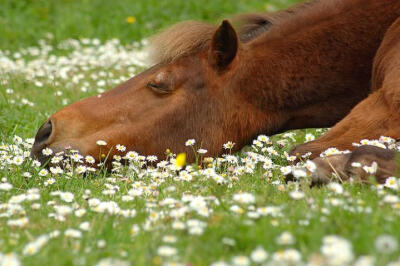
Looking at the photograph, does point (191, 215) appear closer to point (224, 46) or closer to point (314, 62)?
point (224, 46)

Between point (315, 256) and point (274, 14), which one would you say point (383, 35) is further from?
point (315, 256)

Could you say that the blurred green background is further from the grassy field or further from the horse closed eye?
the horse closed eye

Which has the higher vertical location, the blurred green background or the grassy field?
the grassy field

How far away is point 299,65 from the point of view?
17.4 ft

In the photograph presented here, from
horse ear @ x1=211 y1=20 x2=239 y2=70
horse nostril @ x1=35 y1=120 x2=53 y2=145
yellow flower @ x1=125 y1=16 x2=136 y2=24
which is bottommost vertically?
yellow flower @ x1=125 y1=16 x2=136 y2=24

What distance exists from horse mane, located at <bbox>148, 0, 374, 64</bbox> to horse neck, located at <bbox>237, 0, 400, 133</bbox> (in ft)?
0.14

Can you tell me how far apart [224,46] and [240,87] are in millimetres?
323

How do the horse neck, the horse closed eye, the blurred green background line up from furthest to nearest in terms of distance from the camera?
1. the blurred green background
2. the horse neck
3. the horse closed eye

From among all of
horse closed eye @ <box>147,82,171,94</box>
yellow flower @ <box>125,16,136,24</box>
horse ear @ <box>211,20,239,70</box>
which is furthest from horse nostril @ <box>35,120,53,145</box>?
yellow flower @ <box>125,16,136,24</box>

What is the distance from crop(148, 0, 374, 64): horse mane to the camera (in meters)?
5.19

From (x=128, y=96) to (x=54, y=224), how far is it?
5.87 feet

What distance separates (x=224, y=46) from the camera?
5.10 metres

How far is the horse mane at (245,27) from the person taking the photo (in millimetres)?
5188

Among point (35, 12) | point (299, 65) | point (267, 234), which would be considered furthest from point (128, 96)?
point (35, 12)
